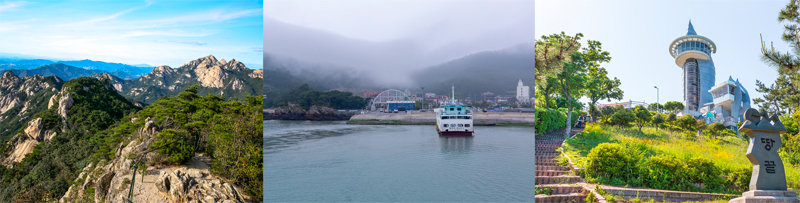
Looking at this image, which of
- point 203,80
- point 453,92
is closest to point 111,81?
point 203,80

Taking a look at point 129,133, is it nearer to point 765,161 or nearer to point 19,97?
point 19,97

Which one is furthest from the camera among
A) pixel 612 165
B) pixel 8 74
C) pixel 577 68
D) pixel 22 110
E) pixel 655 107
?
pixel 22 110

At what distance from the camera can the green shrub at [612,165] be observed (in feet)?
13.4

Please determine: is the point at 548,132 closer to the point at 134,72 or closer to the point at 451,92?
the point at 451,92

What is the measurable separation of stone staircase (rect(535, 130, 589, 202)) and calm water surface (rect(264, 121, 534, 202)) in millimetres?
125

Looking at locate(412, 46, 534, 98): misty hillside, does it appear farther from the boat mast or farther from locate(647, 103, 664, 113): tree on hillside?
locate(647, 103, 664, 113): tree on hillside

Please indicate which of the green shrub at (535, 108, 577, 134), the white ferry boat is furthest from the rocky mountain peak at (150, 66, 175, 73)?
the green shrub at (535, 108, 577, 134)

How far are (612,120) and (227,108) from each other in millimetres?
5925

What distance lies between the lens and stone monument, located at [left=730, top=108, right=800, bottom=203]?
3.45m

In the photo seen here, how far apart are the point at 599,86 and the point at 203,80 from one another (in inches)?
262

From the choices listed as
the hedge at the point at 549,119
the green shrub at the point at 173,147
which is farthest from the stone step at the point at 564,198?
the green shrub at the point at 173,147

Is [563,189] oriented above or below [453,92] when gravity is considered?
below

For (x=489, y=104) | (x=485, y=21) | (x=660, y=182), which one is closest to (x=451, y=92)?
(x=489, y=104)

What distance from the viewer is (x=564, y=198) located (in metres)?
3.75
